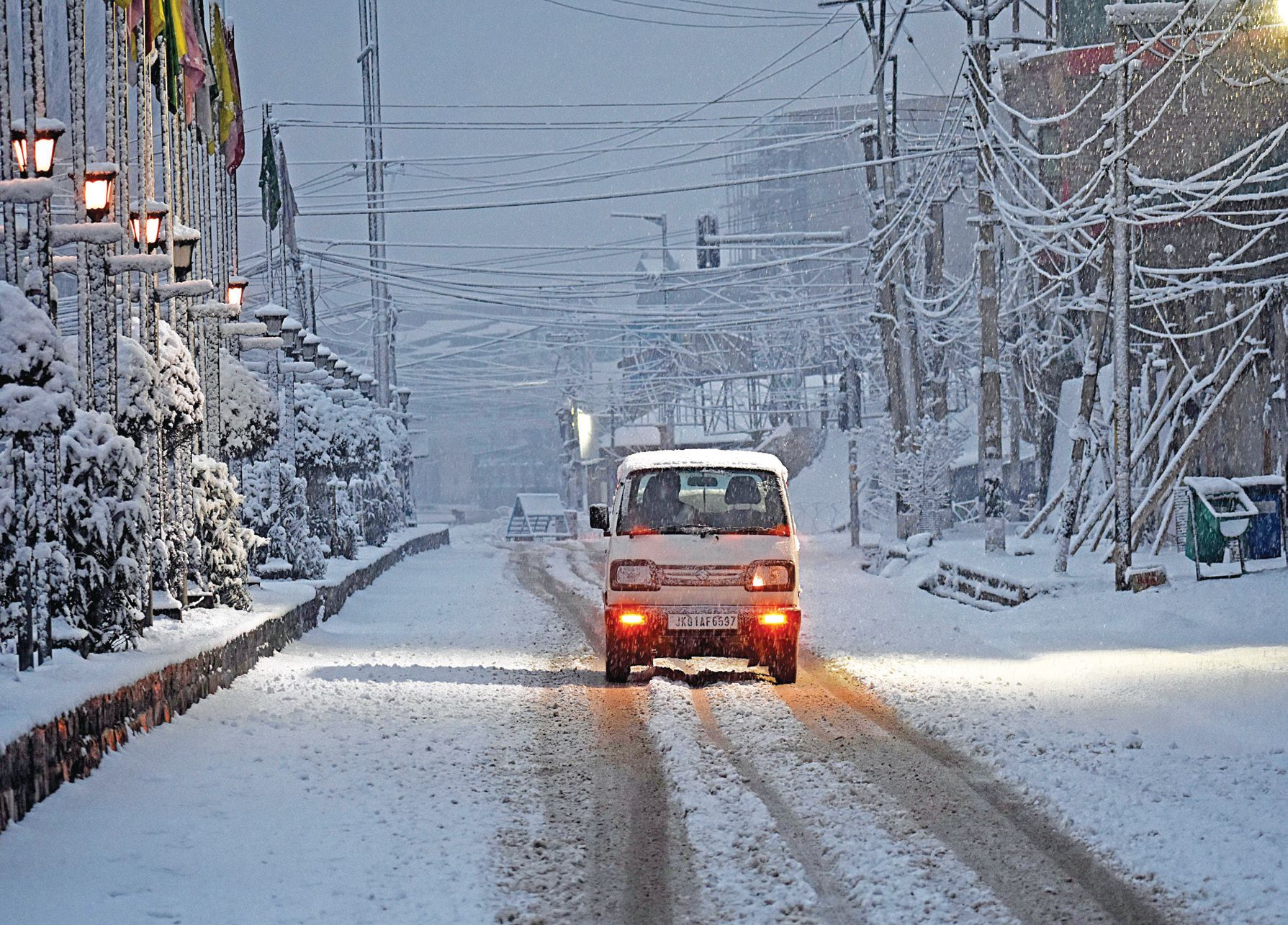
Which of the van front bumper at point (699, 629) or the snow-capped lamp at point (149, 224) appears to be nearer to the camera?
the van front bumper at point (699, 629)

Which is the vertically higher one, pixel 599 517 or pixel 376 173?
pixel 376 173

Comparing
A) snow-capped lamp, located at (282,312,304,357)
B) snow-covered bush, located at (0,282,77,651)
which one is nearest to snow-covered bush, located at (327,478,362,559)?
snow-capped lamp, located at (282,312,304,357)

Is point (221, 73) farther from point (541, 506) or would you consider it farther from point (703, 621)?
point (541, 506)

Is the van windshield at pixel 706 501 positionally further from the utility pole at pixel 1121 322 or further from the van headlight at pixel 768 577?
the utility pole at pixel 1121 322

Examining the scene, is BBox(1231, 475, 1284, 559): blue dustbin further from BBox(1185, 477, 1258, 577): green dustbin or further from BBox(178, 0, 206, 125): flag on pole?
BBox(178, 0, 206, 125): flag on pole

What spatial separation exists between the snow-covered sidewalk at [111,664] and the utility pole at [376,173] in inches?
1021

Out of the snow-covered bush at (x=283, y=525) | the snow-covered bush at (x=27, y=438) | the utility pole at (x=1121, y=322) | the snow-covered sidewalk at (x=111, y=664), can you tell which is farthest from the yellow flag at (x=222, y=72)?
the utility pole at (x=1121, y=322)

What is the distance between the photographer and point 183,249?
17156mm

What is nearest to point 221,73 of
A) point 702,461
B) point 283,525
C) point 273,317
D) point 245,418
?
point 273,317

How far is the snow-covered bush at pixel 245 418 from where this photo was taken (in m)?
20.3

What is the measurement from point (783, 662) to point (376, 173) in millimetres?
30641

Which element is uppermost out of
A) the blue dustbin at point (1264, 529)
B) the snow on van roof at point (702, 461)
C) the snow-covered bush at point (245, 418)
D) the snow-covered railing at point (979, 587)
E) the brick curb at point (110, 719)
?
the snow-covered bush at point (245, 418)

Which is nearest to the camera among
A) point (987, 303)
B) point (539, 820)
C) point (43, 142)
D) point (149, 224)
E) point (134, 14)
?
point (539, 820)

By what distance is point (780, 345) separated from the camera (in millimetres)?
68312
